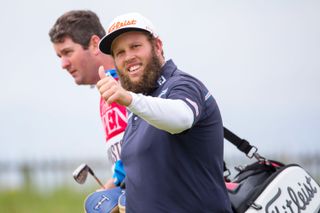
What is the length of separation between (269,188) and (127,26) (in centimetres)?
131

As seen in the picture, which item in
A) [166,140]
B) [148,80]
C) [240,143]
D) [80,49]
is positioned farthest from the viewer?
[80,49]

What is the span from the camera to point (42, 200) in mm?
17250

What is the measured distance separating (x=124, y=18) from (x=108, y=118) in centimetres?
101

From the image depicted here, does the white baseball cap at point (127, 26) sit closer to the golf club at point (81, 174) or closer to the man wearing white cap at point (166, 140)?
the man wearing white cap at point (166, 140)

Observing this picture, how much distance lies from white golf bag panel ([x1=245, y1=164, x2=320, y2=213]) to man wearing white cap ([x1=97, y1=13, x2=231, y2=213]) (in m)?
0.45

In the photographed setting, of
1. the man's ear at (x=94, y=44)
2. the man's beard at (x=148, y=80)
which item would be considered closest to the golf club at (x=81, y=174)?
the man's ear at (x=94, y=44)

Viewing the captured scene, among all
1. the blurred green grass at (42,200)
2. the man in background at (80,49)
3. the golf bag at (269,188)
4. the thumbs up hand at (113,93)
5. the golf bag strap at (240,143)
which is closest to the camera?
the thumbs up hand at (113,93)

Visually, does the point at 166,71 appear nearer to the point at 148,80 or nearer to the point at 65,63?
the point at 148,80

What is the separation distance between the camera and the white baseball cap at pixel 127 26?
5012 mm

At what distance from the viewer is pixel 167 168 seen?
15.7 feet

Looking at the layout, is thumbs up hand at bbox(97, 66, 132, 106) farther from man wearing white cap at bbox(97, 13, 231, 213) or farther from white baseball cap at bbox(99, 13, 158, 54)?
white baseball cap at bbox(99, 13, 158, 54)

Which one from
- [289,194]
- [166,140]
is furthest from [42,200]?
[166,140]

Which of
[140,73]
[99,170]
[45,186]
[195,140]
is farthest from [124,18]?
[99,170]

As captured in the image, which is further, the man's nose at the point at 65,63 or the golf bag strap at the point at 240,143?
the man's nose at the point at 65,63
